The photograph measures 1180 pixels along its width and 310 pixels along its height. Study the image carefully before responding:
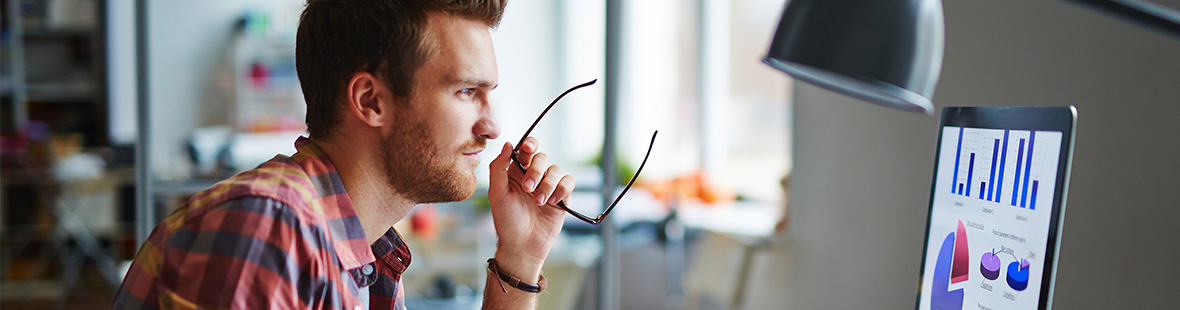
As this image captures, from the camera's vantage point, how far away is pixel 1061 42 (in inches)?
35.9

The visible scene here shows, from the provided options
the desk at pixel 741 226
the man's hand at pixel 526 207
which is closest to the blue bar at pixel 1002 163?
the man's hand at pixel 526 207

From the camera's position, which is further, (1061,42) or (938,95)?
(938,95)

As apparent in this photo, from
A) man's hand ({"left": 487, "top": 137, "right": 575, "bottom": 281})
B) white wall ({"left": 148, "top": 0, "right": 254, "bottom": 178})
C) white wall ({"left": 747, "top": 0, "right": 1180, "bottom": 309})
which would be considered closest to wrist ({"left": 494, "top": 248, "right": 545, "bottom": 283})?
man's hand ({"left": 487, "top": 137, "right": 575, "bottom": 281})

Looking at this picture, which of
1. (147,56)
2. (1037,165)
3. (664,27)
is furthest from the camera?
(664,27)

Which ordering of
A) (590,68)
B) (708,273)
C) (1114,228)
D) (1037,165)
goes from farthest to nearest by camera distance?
(590,68), (708,273), (1114,228), (1037,165)

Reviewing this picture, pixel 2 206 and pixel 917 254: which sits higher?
pixel 917 254

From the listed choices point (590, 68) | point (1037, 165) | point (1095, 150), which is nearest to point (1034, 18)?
point (1095, 150)

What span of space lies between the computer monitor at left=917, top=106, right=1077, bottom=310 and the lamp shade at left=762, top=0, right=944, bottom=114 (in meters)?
0.15

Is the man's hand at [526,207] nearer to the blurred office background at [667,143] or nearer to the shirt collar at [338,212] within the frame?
the shirt collar at [338,212]

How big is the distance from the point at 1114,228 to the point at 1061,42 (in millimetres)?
215

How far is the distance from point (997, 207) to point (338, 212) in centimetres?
69

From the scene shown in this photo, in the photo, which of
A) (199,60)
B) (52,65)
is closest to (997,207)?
(199,60)

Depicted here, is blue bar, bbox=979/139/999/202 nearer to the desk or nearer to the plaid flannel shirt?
the plaid flannel shirt

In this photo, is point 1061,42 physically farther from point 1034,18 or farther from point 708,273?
point 708,273
